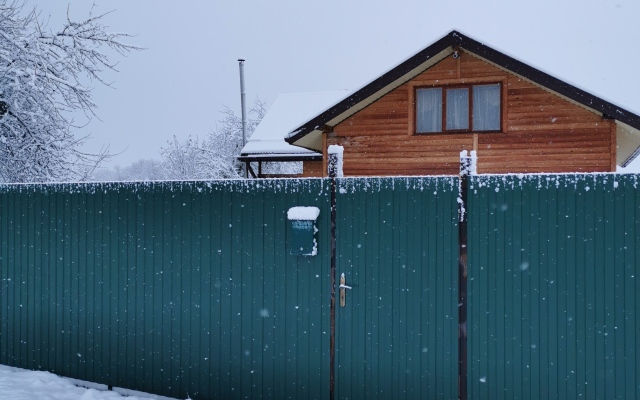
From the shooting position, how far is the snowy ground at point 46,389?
17.8ft

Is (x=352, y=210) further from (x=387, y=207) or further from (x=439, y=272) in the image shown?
(x=439, y=272)

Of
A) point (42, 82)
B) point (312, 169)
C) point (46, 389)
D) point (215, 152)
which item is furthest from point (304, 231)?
point (215, 152)

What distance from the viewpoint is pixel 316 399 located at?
503cm

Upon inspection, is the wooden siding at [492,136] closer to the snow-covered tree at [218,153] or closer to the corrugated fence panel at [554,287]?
the corrugated fence panel at [554,287]

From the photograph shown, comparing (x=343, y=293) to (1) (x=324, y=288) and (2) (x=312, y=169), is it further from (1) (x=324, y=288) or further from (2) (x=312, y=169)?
(2) (x=312, y=169)

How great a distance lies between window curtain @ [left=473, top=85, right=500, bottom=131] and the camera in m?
11.9

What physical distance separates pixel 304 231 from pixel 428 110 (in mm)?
8061

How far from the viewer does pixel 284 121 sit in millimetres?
19594

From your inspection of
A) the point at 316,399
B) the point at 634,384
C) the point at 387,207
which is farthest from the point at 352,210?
the point at 634,384

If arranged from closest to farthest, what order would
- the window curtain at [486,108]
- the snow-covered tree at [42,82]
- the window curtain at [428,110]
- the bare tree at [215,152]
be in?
the snow-covered tree at [42,82], the window curtain at [486,108], the window curtain at [428,110], the bare tree at [215,152]

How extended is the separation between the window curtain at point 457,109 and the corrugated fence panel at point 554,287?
7779mm

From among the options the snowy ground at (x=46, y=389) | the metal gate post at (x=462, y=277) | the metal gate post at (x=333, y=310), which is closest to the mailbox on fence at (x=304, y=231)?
the metal gate post at (x=333, y=310)

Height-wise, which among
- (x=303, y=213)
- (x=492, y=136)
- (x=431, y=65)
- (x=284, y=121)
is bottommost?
(x=303, y=213)

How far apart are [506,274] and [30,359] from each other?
527cm
